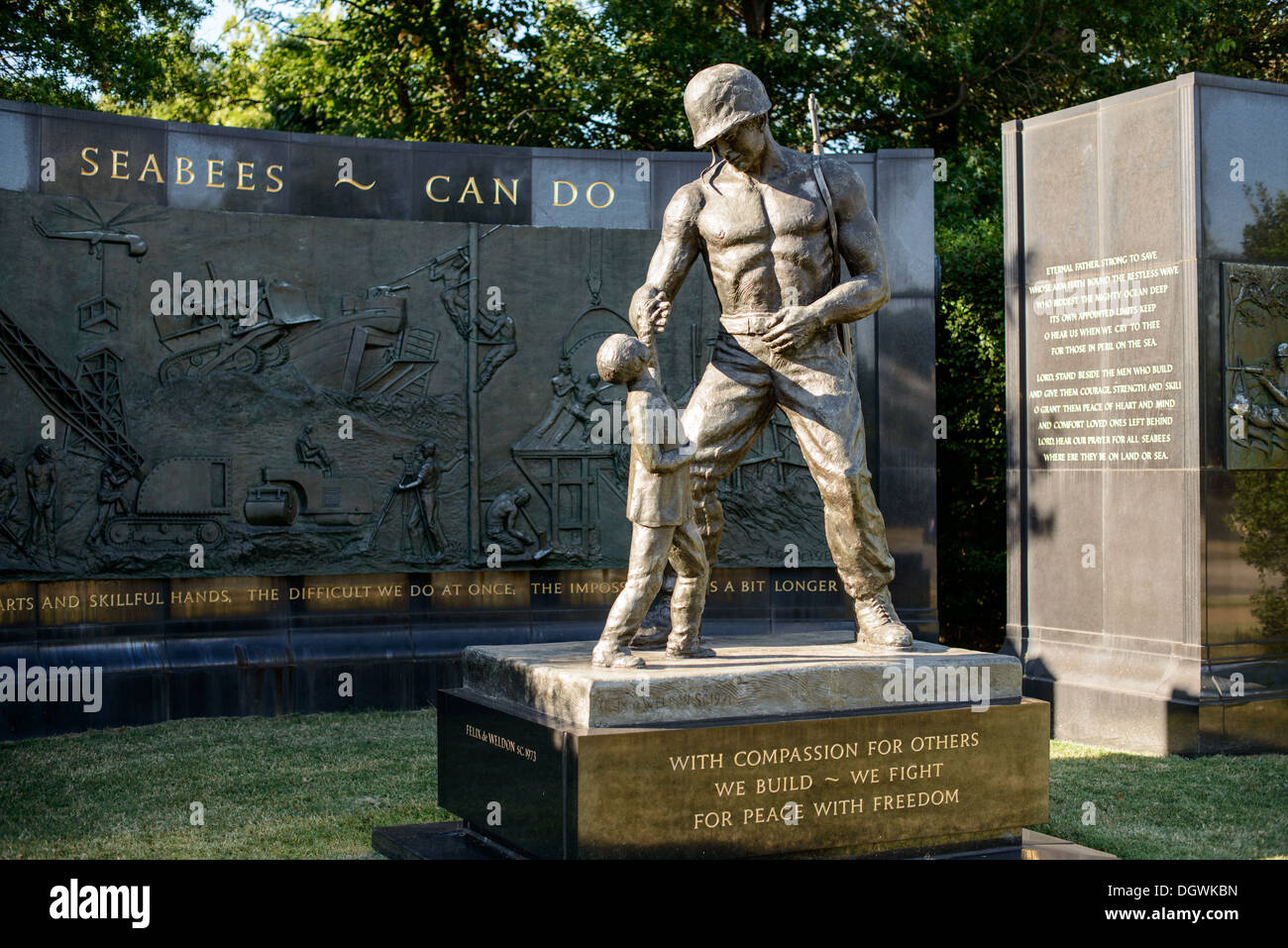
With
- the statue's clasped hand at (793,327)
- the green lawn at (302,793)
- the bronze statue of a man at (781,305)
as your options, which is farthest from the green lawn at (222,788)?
the statue's clasped hand at (793,327)

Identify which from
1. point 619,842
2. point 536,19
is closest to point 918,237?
point 619,842

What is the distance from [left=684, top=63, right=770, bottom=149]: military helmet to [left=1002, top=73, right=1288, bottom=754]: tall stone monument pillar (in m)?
4.75

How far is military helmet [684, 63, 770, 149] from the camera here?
691 cm

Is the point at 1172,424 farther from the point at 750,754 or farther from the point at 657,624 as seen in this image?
the point at 750,754

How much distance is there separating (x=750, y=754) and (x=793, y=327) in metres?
2.18

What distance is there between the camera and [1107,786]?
8.91 m

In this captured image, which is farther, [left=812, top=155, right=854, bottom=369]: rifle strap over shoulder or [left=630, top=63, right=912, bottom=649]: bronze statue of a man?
[left=812, top=155, right=854, bottom=369]: rifle strap over shoulder

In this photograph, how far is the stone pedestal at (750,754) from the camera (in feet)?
19.7

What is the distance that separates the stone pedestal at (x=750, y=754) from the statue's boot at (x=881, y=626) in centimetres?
11

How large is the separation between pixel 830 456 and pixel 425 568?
5.69 metres

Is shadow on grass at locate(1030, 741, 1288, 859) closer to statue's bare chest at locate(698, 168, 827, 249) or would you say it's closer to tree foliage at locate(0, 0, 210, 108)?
statue's bare chest at locate(698, 168, 827, 249)

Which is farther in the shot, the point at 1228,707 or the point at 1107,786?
the point at 1228,707

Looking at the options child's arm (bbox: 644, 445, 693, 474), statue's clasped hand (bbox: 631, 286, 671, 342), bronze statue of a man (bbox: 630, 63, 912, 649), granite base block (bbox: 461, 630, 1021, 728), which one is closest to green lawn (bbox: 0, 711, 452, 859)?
granite base block (bbox: 461, 630, 1021, 728)

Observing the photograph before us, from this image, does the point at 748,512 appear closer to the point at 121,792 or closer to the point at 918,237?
the point at 918,237
